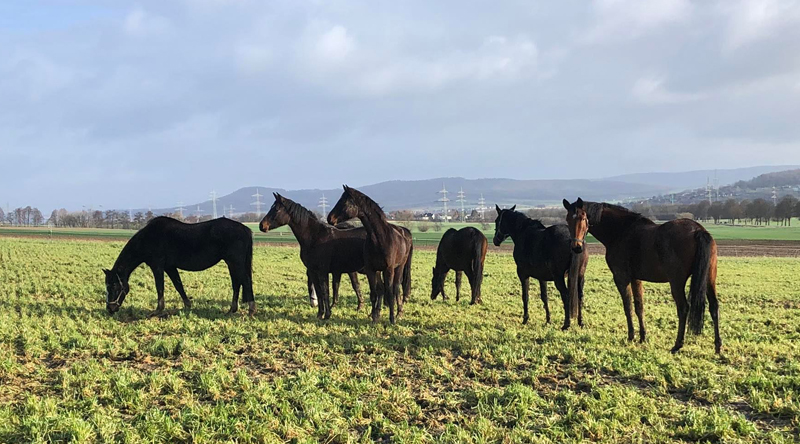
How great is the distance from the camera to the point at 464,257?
11.8m

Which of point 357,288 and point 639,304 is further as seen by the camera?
point 357,288

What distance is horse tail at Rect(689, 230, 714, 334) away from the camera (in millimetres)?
6422

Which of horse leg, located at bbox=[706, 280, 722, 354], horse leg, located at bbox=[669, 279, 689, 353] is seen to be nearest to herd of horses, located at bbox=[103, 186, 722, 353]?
horse leg, located at bbox=[669, 279, 689, 353]

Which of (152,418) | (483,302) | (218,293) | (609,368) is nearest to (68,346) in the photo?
(152,418)

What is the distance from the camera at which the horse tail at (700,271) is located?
6.42 meters

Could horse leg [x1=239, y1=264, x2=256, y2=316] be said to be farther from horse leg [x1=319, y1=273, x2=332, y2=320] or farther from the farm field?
the farm field

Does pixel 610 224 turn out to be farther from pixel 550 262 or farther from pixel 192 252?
pixel 192 252

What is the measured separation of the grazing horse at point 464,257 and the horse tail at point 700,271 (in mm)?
5246

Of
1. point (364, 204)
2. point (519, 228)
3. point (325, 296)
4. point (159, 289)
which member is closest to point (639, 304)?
point (519, 228)

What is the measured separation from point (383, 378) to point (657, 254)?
180 inches

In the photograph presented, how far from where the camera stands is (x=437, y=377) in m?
Result: 5.71

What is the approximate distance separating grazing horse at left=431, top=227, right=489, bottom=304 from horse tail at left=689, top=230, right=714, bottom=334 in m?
5.25

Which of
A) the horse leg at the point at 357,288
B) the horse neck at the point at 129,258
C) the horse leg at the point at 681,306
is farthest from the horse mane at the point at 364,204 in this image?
the horse leg at the point at 681,306

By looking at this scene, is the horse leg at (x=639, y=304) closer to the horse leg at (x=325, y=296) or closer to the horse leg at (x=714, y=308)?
the horse leg at (x=714, y=308)
